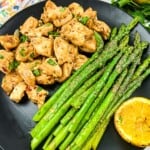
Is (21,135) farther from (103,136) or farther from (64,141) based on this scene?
(103,136)

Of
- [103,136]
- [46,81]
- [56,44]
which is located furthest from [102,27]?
[103,136]

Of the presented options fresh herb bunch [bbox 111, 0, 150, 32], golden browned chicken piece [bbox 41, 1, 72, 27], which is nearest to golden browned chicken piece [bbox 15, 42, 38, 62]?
golden browned chicken piece [bbox 41, 1, 72, 27]

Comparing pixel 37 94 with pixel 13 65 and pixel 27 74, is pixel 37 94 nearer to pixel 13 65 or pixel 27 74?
pixel 27 74

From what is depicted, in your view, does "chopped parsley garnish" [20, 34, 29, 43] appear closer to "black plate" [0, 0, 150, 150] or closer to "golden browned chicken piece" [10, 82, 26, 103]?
"black plate" [0, 0, 150, 150]

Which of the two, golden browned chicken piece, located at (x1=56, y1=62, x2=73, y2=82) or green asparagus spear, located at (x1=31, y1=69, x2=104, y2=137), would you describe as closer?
green asparagus spear, located at (x1=31, y1=69, x2=104, y2=137)

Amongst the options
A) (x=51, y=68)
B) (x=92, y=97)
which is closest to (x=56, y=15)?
(x=51, y=68)

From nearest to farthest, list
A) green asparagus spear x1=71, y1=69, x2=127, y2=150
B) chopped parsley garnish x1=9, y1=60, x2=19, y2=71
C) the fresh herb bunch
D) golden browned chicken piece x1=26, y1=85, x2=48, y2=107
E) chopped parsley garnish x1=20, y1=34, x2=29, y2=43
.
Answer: green asparagus spear x1=71, y1=69, x2=127, y2=150 → golden browned chicken piece x1=26, y1=85, x2=48, y2=107 → chopped parsley garnish x1=9, y1=60, x2=19, y2=71 → chopped parsley garnish x1=20, y1=34, x2=29, y2=43 → the fresh herb bunch

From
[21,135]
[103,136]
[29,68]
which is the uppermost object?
[29,68]
